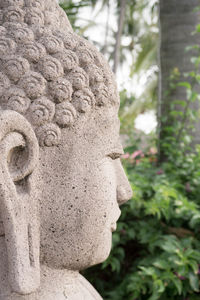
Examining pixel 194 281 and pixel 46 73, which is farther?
pixel 194 281

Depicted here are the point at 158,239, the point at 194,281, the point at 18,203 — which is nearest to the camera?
the point at 18,203

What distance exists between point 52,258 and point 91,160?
379 millimetres

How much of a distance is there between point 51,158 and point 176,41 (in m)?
2.53

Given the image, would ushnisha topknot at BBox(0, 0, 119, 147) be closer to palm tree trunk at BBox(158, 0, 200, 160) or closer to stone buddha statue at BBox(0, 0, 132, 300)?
stone buddha statue at BBox(0, 0, 132, 300)

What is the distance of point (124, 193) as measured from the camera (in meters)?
1.59

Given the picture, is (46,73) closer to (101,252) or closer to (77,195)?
(77,195)

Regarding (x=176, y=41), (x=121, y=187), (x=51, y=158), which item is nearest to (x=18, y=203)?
(x=51, y=158)

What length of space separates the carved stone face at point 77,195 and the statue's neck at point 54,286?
5 cm

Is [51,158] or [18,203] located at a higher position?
[51,158]

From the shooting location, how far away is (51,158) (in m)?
1.38

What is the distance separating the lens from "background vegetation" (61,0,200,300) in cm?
247

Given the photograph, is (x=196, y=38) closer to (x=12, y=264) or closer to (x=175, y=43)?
(x=175, y=43)

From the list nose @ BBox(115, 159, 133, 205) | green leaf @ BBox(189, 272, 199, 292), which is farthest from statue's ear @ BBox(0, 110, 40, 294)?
green leaf @ BBox(189, 272, 199, 292)

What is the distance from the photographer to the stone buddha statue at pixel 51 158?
1278mm
